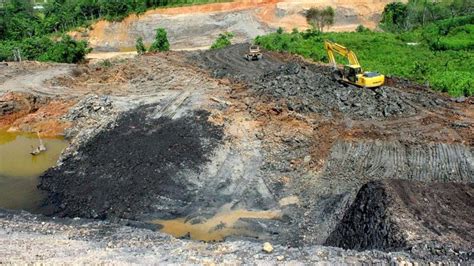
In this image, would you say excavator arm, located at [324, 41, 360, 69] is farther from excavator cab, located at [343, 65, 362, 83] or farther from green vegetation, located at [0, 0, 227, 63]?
green vegetation, located at [0, 0, 227, 63]

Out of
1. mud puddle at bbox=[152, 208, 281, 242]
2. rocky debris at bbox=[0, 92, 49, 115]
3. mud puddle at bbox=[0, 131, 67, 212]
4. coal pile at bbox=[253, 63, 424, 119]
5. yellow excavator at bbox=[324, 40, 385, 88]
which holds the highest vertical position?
yellow excavator at bbox=[324, 40, 385, 88]

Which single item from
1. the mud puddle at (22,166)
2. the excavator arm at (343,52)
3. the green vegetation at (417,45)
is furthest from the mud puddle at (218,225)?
the green vegetation at (417,45)

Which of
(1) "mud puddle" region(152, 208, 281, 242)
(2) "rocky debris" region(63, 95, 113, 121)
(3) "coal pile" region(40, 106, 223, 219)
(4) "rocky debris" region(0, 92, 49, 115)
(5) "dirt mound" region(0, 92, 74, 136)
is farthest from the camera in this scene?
(4) "rocky debris" region(0, 92, 49, 115)

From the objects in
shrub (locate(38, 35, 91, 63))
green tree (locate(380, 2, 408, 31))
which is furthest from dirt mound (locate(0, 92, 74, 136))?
green tree (locate(380, 2, 408, 31))

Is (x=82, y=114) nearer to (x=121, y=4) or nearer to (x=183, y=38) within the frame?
(x=183, y=38)

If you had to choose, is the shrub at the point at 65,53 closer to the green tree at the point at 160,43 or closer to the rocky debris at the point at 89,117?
the green tree at the point at 160,43
